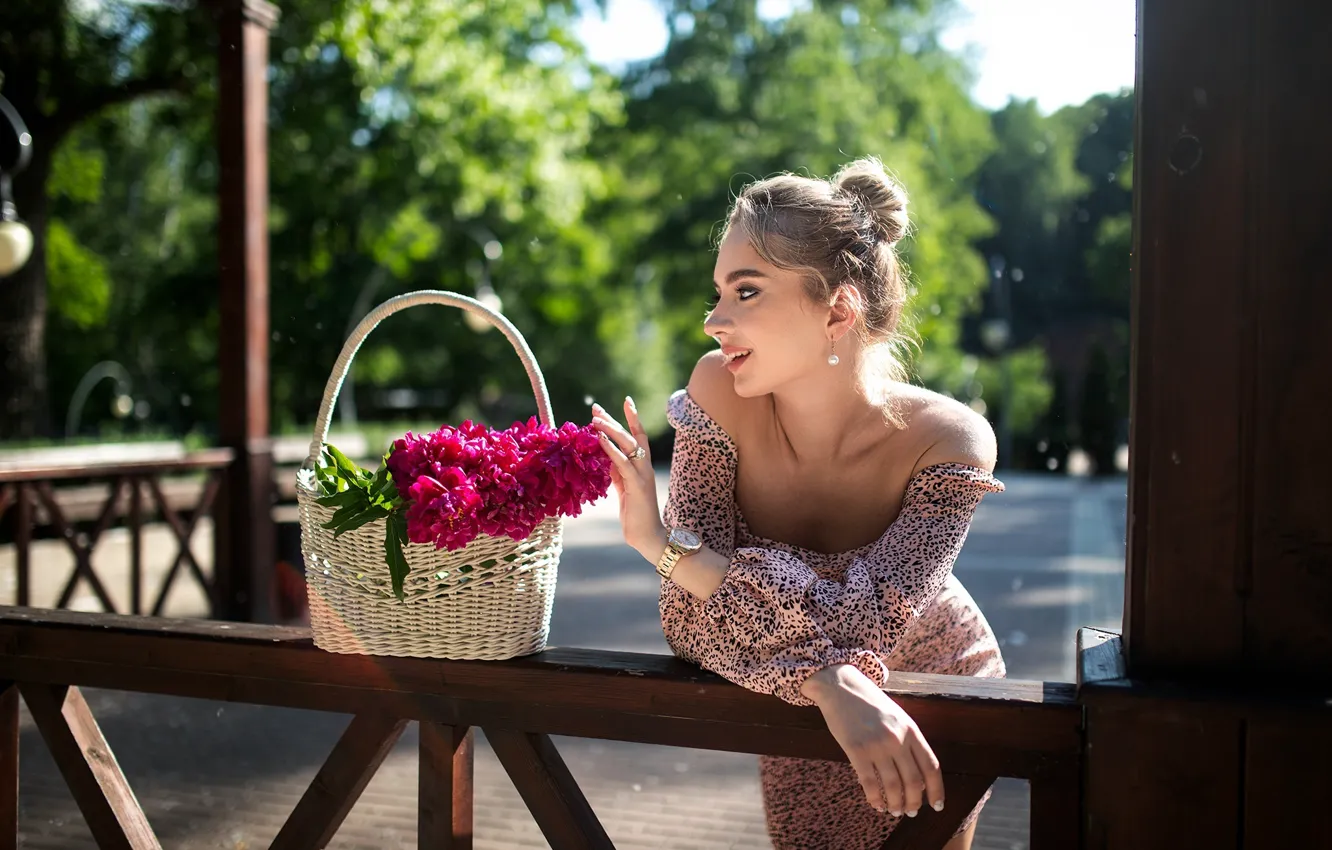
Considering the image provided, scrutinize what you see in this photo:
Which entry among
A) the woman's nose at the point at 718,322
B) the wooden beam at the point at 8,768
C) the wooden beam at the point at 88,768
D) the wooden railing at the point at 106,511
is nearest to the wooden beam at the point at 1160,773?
the woman's nose at the point at 718,322

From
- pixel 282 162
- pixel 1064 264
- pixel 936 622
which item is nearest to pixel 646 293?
pixel 282 162

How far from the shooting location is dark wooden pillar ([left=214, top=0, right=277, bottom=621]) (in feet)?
19.2

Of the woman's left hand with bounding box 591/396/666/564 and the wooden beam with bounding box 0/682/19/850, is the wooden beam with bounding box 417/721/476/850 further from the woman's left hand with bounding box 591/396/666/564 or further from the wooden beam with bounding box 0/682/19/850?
the wooden beam with bounding box 0/682/19/850

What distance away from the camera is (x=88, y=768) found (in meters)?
2.01

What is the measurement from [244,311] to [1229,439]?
17.8 feet

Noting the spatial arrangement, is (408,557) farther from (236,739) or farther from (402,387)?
(402,387)

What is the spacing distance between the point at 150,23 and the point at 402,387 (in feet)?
61.7

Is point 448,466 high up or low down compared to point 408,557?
up

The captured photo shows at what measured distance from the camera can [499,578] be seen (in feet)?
5.39

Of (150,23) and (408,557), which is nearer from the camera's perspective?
(408,557)

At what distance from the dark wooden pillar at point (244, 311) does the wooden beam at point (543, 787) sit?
4.69 metres

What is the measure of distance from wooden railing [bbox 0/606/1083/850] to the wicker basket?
0.04 metres

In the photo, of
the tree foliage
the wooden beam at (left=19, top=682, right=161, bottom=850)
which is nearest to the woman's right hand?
the wooden beam at (left=19, top=682, right=161, bottom=850)

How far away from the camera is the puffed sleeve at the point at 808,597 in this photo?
1526mm
